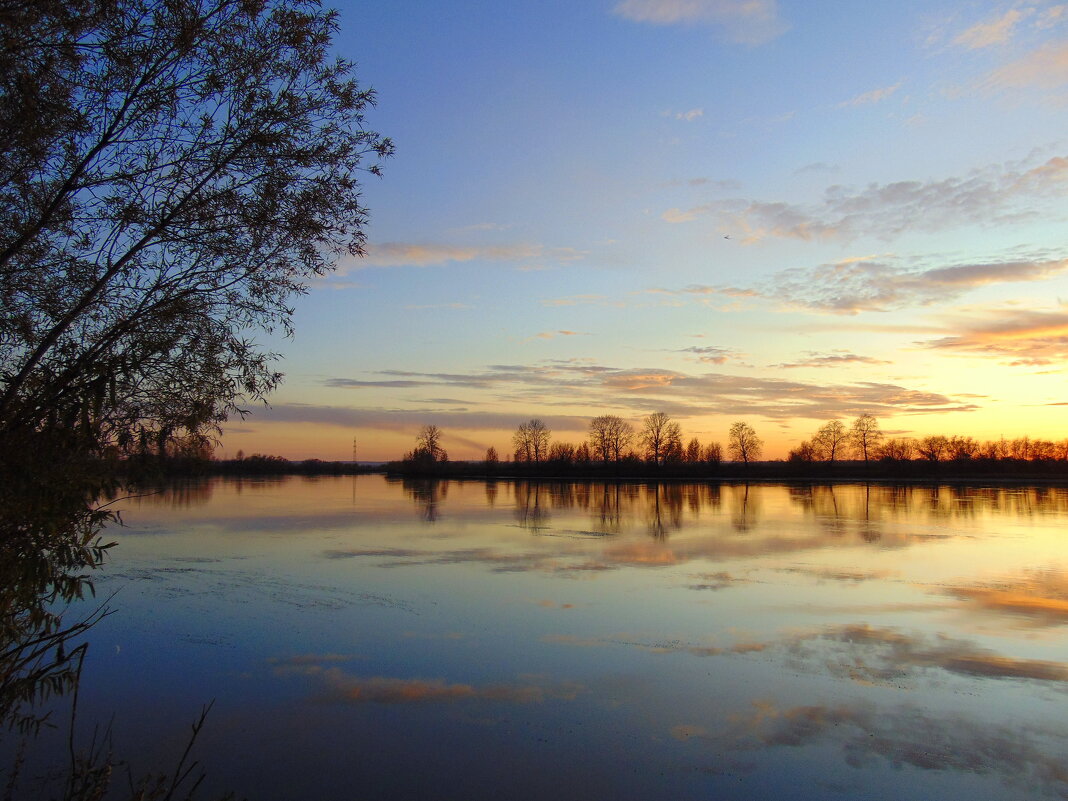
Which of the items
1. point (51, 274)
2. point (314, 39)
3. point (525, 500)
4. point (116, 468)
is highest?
point (314, 39)

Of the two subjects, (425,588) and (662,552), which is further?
(662,552)

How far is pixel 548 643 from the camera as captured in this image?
1064 cm

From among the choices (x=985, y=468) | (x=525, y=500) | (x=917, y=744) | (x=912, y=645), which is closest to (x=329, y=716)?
(x=917, y=744)

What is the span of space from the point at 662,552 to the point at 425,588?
25.6ft

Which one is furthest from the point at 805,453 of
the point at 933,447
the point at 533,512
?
the point at 533,512

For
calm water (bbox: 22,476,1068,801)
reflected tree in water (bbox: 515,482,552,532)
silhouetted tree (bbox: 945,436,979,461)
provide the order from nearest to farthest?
1. calm water (bbox: 22,476,1068,801)
2. reflected tree in water (bbox: 515,482,552,532)
3. silhouetted tree (bbox: 945,436,979,461)

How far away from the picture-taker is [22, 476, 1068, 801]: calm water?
664 cm

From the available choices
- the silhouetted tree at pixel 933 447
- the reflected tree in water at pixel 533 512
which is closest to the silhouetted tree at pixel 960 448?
the silhouetted tree at pixel 933 447

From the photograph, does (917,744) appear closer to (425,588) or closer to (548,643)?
(548,643)

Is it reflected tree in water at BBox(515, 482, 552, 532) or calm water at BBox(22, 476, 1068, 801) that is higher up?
calm water at BBox(22, 476, 1068, 801)

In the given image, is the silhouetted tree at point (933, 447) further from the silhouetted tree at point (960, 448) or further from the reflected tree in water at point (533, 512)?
the reflected tree in water at point (533, 512)

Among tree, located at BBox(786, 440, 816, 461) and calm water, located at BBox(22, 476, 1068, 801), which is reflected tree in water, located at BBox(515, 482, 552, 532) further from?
tree, located at BBox(786, 440, 816, 461)

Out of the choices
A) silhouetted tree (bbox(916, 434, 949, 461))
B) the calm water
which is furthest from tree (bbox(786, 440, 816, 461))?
the calm water

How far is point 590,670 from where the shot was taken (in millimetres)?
9422
